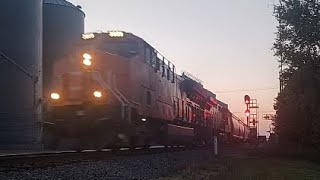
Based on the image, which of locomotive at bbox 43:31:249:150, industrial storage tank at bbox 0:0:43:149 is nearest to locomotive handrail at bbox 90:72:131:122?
locomotive at bbox 43:31:249:150

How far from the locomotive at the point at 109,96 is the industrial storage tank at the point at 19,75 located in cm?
1291

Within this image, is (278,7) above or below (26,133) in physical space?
above

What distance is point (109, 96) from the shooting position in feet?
53.7

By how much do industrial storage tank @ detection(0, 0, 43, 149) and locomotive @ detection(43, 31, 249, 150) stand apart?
1291cm

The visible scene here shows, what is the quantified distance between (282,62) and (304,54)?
208cm

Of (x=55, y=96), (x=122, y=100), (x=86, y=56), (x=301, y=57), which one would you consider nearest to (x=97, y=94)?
(x=122, y=100)

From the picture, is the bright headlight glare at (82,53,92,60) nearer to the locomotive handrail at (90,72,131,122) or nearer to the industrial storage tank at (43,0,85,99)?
the locomotive handrail at (90,72,131,122)

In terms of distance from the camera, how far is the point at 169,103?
2342 centimetres

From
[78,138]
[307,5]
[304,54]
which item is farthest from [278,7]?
[78,138]

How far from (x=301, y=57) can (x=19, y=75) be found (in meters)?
18.2

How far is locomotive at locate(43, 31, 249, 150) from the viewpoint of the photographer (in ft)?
52.2

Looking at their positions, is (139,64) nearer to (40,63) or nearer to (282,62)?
(282,62)

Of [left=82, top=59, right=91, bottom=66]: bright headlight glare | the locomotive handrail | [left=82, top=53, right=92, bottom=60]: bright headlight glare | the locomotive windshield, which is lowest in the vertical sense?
the locomotive handrail

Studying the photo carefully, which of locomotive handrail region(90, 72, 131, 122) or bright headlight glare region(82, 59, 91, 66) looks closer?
locomotive handrail region(90, 72, 131, 122)
